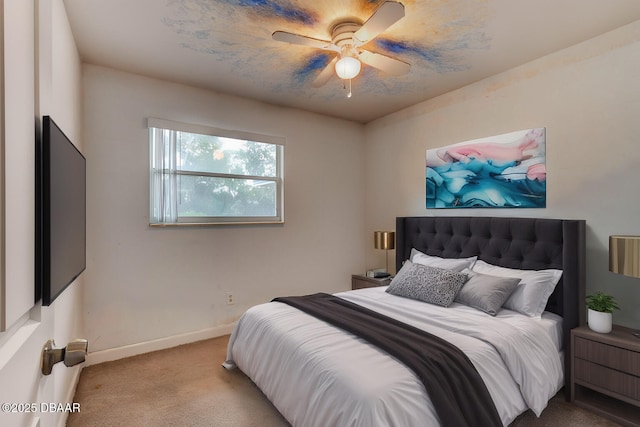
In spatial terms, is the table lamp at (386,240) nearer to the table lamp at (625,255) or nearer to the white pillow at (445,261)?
the white pillow at (445,261)

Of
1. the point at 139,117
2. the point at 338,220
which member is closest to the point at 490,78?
the point at 338,220

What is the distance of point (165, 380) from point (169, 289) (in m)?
0.87

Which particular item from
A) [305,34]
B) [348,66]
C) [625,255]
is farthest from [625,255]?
[305,34]

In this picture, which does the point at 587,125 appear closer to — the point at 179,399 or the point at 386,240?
the point at 386,240

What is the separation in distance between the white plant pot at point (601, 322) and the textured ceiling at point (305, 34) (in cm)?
198

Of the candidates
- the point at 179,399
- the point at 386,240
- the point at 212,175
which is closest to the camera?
the point at 179,399

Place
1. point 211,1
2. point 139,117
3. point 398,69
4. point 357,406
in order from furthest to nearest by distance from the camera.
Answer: point 139,117
point 398,69
point 211,1
point 357,406

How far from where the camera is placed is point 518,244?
269 centimetres

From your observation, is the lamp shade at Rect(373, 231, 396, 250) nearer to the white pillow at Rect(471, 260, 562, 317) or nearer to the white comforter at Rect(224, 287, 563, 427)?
the white comforter at Rect(224, 287, 563, 427)

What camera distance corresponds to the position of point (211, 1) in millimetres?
1951

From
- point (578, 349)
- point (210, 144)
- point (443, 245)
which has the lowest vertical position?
point (578, 349)

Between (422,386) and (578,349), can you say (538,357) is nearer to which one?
(578,349)

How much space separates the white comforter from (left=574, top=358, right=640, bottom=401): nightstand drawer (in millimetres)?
119

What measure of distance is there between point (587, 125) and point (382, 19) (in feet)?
6.13
